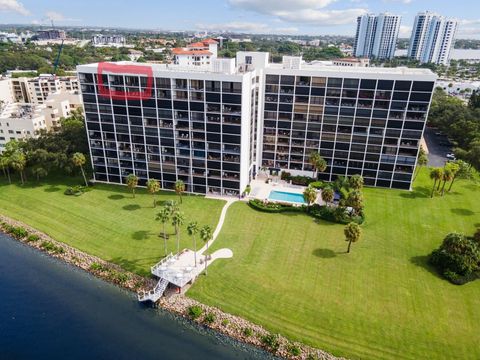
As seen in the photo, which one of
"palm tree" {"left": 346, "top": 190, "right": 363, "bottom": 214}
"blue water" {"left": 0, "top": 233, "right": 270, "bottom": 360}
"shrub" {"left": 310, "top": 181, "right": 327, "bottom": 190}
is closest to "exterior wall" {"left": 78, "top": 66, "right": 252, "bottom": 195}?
"shrub" {"left": 310, "top": 181, "right": 327, "bottom": 190}

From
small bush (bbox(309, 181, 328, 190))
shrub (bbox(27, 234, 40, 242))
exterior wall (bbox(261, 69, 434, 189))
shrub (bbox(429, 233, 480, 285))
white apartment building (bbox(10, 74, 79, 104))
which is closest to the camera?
shrub (bbox(429, 233, 480, 285))

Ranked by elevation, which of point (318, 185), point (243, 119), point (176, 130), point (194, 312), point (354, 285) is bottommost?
point (194, 312)

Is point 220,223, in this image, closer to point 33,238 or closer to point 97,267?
point 97,267

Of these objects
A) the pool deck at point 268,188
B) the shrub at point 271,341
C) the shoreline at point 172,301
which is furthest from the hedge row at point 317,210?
the shrub at point 271,341

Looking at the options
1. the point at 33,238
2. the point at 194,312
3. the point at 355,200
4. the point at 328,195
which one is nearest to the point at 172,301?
the point at 194,312

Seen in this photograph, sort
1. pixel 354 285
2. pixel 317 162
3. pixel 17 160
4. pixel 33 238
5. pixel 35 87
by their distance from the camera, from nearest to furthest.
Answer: pixel 354 285 → pixel 33 238 → pixel 17 160 → pixel 317 162 → pixel 35 87

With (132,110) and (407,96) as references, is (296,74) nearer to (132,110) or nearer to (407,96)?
(407,96)

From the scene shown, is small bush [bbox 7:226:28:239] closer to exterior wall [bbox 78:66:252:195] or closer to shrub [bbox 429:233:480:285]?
exterior wall [bbox 78:66:252:195]

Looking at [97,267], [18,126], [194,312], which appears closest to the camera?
[194,312]

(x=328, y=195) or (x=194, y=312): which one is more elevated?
(x=328, y=195)
